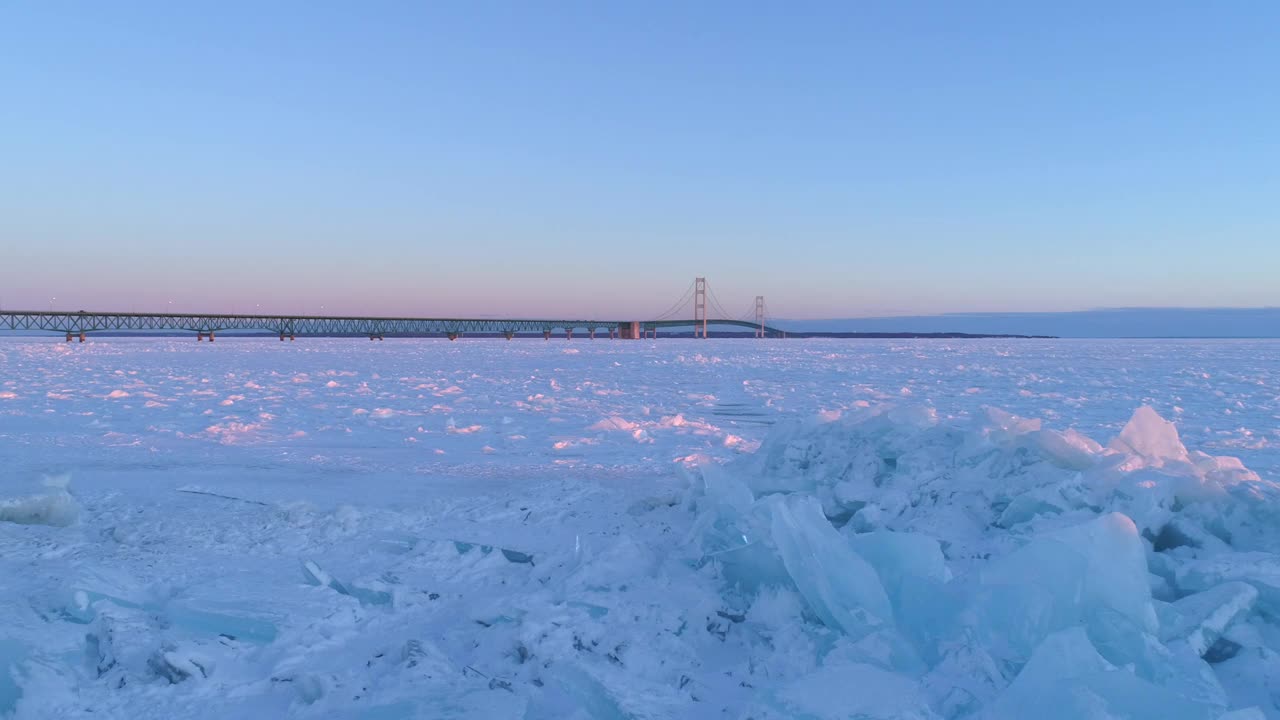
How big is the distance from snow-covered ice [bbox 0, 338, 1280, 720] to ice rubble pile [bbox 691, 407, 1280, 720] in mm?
11

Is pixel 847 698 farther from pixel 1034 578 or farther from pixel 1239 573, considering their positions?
pixel 1239 573

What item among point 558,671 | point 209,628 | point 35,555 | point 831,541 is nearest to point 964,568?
point 831,541

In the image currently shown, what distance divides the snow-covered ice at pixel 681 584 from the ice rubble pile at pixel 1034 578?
0.04ft

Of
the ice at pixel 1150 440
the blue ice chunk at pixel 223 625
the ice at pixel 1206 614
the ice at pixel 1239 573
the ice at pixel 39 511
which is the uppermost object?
the ice at pixel 1150 440

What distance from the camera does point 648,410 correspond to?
35.5ft

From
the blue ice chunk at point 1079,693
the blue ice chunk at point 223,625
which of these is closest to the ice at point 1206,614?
the blue ice chunk at point 1079,693

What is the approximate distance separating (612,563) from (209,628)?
1671mm

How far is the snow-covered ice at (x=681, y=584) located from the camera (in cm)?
253

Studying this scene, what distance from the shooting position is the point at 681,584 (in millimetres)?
3486

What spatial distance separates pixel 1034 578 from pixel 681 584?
4.73 ft

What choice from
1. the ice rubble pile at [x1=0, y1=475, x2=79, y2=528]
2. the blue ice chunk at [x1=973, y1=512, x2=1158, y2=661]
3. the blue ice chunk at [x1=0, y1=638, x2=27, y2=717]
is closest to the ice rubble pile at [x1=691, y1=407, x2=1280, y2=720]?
the blue ice chunk at [x1=973, y1=512, x2=1158, y2=661]

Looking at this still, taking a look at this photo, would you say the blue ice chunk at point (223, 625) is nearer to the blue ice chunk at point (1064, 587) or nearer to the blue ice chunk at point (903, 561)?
the blue ice chunk at point (903, 561)

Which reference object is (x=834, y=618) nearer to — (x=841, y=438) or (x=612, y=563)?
(x=612, y=563)

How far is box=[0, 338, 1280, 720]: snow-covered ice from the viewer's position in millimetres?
2531
